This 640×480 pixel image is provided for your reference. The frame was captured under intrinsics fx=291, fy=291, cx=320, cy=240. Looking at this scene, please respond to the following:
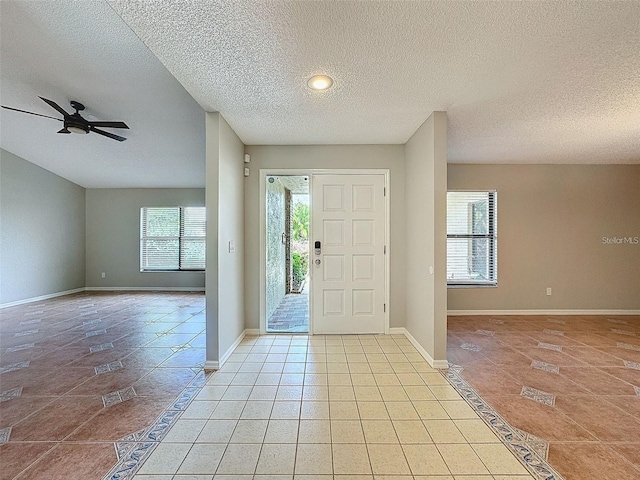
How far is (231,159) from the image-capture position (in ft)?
10.7

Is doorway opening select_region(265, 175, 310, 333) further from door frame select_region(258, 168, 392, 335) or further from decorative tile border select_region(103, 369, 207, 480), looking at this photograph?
decorative tile border select_region(103, 369, 207, 480)

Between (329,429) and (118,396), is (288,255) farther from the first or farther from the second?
(329,429)

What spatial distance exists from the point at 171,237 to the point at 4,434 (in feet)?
18.8

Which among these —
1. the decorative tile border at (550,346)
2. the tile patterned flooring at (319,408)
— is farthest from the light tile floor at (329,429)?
the decorative tile border at (550,346)

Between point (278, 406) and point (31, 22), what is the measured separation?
12.6 feet

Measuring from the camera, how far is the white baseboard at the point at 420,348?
111 inches

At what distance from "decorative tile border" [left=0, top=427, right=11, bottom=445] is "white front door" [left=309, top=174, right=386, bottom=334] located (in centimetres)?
275

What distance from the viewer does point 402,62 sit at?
6.68ft

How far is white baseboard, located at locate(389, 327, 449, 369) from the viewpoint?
111 inches

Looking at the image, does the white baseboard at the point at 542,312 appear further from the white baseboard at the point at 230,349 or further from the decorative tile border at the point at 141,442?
the decorative tile border at the point at 141,442

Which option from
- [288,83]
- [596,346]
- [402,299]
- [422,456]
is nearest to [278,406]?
[422,456]

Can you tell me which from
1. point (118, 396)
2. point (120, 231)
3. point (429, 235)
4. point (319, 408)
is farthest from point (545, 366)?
point (120, 231)

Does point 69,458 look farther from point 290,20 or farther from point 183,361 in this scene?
point 290,20

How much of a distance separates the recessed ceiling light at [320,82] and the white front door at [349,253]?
1519 millimetres
